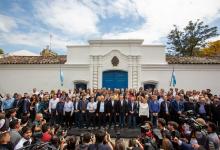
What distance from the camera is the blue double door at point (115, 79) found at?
18859mm

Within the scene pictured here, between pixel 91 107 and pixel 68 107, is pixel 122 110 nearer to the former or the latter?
pixel 91 107

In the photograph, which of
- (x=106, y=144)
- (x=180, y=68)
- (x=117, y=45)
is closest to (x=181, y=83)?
(x=180, y=68)

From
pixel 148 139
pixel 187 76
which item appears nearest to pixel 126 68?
pixel 187 76

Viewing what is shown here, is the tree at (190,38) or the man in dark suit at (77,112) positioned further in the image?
the tree at (190,38)

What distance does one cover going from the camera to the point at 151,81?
18.8 meters

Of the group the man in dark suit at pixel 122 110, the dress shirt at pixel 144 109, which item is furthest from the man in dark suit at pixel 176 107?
the man in dark suit at pixel 122 110

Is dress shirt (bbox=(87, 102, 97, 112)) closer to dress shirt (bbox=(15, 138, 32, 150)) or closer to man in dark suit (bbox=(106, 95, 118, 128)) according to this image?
man in dark suit (bbox=(106, 95, 118, 128))

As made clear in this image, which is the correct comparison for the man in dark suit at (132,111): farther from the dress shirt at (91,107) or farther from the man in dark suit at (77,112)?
the man in dark suit at (77,112)

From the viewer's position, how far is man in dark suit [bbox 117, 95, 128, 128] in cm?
1234

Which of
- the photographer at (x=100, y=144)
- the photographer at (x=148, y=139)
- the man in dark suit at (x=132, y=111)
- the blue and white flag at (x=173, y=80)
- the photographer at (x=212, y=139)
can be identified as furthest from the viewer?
the blue and white flag at (x=173, y=80)

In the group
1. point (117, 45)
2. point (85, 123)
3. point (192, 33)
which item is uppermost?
point (192, 33)

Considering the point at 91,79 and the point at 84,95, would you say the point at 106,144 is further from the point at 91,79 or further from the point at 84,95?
the point at 91,79

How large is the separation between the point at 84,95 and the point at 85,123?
1409 millimetres

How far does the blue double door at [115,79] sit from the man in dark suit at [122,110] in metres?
6.32
